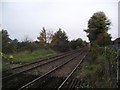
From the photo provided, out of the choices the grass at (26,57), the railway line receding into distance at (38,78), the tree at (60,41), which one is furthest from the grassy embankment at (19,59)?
the tree at (60,41)

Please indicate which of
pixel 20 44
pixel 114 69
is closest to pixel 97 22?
pixel 20 44

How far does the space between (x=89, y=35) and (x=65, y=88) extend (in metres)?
54.4

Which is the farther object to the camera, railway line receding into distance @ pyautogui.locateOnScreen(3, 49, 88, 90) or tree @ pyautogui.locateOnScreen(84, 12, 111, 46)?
tree @ pyautogui.locateOnScreen(84, 12, 111, 46)

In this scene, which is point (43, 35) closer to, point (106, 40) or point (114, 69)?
point (106, 40)

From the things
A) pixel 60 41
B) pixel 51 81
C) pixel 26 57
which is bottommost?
pixel 51 81

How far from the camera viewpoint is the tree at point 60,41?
226 feet

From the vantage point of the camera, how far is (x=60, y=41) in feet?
247

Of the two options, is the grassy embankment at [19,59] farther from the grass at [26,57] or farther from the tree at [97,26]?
the tree at [97,26]

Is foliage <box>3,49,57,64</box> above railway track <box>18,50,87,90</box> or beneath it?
above

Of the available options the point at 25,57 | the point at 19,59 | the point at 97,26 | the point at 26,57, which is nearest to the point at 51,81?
the point at 19,59

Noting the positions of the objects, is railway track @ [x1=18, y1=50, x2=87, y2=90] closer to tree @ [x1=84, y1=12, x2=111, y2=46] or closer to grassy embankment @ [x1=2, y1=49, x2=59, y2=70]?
grassy embankment @ [x1=2, y1=49, x2=59, y2=70]

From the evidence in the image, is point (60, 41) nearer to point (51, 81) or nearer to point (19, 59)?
point (19, 59)

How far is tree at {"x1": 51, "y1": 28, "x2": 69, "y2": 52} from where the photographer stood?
226ft

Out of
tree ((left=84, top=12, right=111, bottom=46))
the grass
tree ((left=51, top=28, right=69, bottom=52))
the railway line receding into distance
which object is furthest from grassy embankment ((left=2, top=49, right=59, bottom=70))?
tree ((left=51, top=28, right=69, bottom=52))
